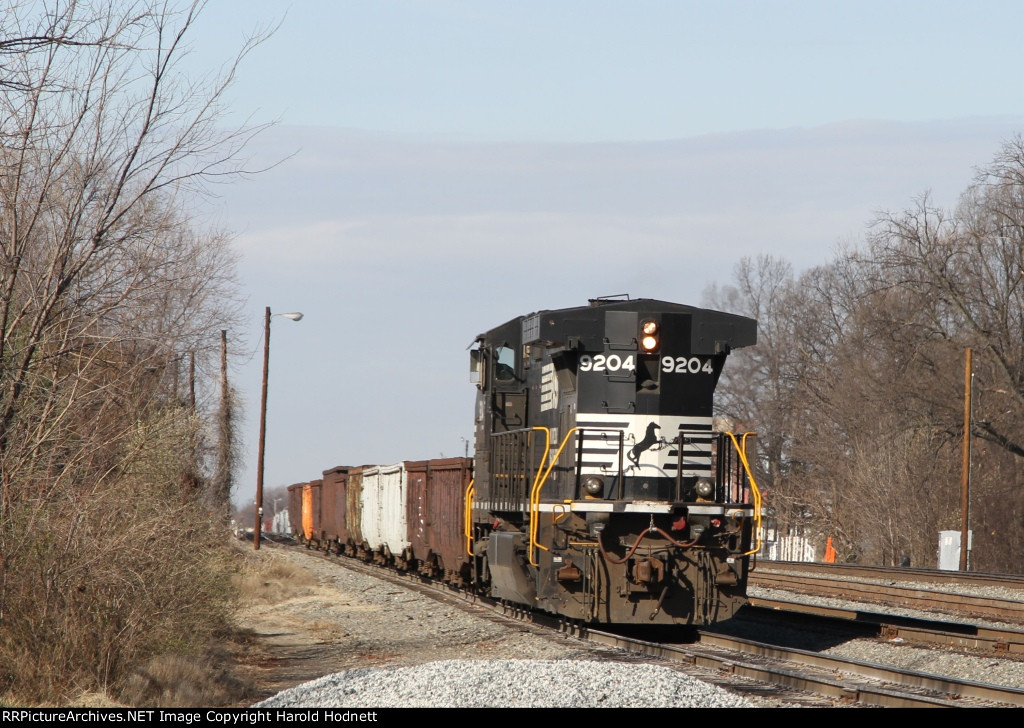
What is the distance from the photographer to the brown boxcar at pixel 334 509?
3481 centimetres

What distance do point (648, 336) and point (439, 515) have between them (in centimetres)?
877

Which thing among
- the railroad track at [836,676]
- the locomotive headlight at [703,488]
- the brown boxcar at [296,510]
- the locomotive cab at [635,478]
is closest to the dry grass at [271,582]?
the locomotive cab at [635,478]

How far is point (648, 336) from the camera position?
504 inches

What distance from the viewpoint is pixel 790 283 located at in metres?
60.6

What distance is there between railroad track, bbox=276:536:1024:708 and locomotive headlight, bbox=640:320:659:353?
3.09m

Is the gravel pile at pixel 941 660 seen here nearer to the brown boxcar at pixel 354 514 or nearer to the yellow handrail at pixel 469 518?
the yellow handrail at pixel 469 518

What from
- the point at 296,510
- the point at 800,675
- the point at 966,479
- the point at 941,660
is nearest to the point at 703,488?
the point at 941,660

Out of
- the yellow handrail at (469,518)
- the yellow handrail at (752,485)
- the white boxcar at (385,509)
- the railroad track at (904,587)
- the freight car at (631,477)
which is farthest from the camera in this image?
the white boxcar at (385,509)

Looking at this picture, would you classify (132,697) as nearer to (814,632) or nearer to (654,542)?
(654,542)

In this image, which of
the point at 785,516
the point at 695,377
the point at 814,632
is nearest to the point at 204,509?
the point at 695,377

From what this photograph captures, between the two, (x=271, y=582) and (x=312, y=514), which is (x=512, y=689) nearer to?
(x=271, y=582)

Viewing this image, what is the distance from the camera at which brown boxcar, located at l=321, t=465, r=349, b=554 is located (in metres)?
34.8

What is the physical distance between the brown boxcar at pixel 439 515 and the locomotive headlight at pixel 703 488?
582 cm

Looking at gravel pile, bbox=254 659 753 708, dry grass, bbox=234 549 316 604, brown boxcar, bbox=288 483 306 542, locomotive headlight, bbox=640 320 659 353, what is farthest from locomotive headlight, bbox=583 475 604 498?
brown boxcar, bbox=288 483 306 542
